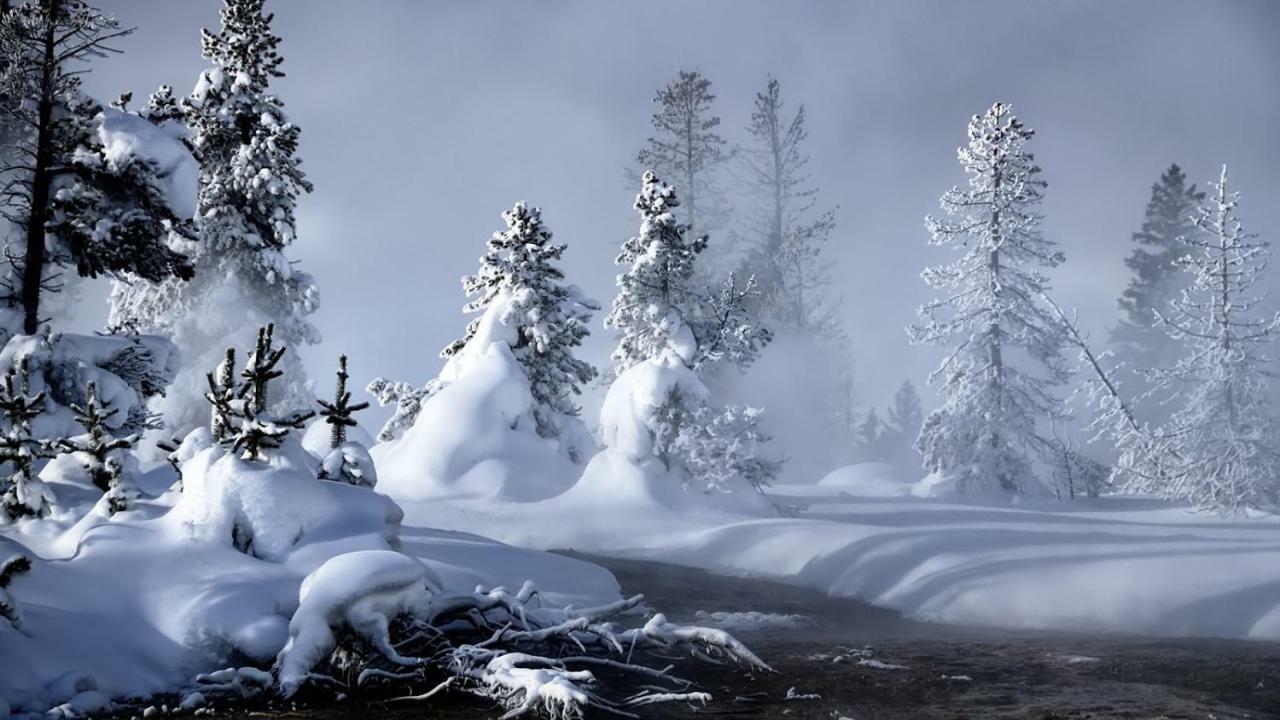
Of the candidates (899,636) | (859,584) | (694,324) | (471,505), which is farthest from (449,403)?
(899,636)

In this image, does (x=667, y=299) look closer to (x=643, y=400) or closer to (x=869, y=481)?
(x=643, y=400)

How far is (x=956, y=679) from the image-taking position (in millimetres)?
7914

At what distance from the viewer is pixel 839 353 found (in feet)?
177

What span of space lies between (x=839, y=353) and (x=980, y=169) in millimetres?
28690

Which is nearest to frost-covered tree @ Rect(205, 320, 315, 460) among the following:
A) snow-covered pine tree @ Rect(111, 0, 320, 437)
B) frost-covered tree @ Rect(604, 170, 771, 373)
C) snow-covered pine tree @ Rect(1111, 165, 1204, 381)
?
frost-covered tree @ Rect(604, 170, 771, 373)

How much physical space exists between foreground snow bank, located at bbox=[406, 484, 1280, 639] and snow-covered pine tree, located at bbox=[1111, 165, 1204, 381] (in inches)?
1052

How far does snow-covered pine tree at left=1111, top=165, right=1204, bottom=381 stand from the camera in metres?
45.2

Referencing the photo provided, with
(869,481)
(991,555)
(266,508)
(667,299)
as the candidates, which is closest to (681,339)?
(667,299)

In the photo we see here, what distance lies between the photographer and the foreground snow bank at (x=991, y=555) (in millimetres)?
11742

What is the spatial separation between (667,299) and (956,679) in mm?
15578

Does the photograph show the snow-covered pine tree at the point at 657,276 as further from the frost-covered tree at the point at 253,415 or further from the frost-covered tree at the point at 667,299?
the frost-covered tree at the point at 253,415

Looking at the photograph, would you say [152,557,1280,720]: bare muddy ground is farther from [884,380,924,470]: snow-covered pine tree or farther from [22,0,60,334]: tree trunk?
[884,380,924,470]: snow-covered pine tree

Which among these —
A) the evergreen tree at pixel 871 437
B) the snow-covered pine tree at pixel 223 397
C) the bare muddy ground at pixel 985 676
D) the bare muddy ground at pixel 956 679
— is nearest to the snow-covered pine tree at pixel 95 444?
the snow-covered pine tree at pixel 223 397

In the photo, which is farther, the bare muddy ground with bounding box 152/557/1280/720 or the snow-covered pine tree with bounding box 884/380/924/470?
the snow-covered pine tree with bounding box 884/380/924/470
